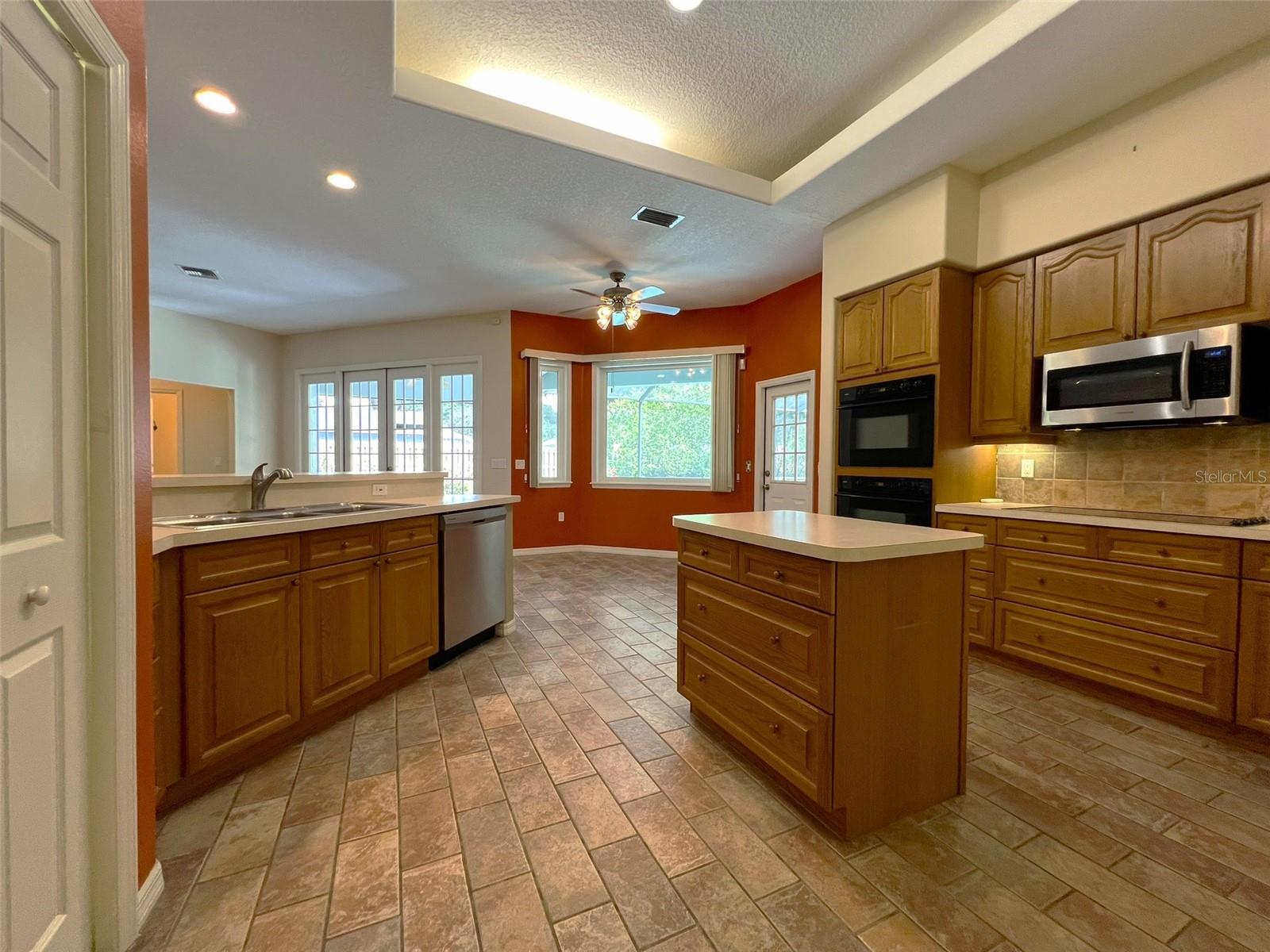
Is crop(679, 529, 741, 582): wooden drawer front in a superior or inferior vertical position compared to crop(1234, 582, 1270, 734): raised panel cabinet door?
superior

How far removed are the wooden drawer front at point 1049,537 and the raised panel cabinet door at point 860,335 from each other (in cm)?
123

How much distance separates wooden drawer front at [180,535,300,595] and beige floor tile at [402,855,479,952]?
1.09m

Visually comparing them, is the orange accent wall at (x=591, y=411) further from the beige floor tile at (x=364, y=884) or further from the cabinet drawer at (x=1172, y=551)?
the beige floor tile at (x=364, y=884)

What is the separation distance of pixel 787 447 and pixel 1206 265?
3.09 metres

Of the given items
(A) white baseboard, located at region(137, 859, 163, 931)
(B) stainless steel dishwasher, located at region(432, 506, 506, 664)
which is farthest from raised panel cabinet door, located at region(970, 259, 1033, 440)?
(A) white baseboard, located at region(137, 859, 163, 931)

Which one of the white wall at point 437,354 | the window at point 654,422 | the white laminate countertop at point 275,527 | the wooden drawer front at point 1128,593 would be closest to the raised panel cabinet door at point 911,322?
the wooden drawer front at point 1128,593

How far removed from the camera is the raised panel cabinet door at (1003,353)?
2.85 m

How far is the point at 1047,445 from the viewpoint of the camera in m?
3.06

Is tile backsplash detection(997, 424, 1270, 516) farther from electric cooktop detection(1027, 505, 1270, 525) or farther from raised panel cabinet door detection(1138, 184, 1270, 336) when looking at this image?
raised panel cabinet door detection(1138, 184, 1270, 336)

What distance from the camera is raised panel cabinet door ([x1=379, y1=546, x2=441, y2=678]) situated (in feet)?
7.73

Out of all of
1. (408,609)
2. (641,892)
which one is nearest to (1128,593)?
(641,892)

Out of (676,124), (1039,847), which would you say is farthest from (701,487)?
(1039,847)

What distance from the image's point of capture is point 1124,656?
2289mm

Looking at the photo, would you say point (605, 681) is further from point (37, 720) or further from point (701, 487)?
point (701, 487)
